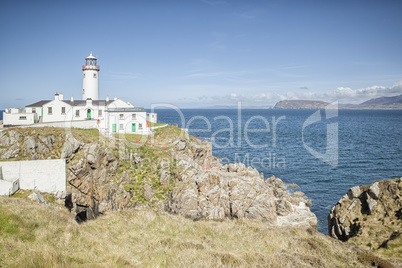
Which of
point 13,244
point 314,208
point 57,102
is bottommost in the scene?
point 314,208

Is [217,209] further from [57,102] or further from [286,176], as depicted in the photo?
[57,102]

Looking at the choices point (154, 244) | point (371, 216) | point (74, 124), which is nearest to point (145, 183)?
point (74, 124)

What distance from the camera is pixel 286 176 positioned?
49375 millimetres

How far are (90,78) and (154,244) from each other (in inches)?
1888

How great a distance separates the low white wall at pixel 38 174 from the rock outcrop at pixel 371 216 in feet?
87.4

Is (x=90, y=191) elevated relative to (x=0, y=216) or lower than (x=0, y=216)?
lower

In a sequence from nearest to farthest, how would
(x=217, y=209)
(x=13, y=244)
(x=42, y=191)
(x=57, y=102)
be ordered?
1. (x=13, y=244)
2. (x=42, y=191)
3. (x=217, y=209)
4. (x=57, y=102)

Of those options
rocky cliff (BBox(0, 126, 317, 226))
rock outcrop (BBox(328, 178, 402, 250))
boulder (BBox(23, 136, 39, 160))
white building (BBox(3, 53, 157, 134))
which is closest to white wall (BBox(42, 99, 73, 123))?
white building (BBox(3, 53, 157, 134))

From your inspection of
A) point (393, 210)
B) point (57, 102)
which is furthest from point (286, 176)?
point (57, 102)

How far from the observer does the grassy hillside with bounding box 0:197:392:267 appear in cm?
1074

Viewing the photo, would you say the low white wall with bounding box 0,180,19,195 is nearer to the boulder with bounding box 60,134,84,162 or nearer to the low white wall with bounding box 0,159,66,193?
the low white wall with bounding box 0,159,66,193

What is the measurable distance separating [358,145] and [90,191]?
70.7m

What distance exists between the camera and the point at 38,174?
29.2 m

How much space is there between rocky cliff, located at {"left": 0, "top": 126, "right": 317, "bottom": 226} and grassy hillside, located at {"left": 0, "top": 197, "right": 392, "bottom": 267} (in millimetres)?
14299
